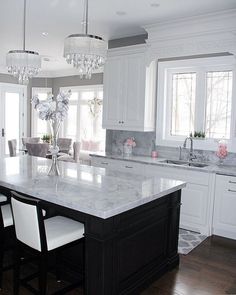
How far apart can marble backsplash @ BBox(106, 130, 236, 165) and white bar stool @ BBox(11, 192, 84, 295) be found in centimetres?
279

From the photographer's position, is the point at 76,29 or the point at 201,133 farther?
the point at 76,29

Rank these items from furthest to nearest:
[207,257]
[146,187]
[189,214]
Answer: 1. [189,214]
2. [207,257]
3. [146,187]


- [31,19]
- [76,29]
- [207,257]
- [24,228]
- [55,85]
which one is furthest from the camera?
[55,85]

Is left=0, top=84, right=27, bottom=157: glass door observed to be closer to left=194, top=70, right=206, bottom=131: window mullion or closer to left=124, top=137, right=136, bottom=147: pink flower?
left=124, top=137, right=136, bottom=147: pink flower

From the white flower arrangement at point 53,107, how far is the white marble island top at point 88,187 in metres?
0.58

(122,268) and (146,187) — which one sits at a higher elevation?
(146,187)

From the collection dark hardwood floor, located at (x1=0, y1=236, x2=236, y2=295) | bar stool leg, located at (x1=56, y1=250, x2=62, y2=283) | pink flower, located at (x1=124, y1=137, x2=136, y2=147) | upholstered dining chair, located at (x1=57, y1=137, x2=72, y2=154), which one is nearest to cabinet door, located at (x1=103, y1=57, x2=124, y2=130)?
pink flower, located at (x1=124, y1=137, x2=136, y2=147)

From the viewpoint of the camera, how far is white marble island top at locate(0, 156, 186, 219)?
7.48ft

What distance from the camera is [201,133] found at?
4.82 meters

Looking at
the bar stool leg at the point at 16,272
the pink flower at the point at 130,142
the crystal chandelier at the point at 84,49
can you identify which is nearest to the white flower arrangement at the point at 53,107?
the crystal chandelier at the point at 84,49

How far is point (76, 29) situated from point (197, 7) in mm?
2077

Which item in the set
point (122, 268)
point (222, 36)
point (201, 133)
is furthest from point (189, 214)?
point (222, 36)

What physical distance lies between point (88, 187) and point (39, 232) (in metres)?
0.64

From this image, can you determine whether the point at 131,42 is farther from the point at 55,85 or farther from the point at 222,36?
the point at 55,85
